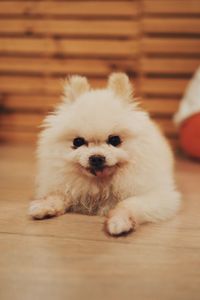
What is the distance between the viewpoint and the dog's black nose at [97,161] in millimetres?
1396

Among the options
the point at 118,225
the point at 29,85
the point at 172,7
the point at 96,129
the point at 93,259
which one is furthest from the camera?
the point at 29,85

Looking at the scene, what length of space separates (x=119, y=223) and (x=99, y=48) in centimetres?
188

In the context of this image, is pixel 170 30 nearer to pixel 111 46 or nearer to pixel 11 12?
pixel 111 46

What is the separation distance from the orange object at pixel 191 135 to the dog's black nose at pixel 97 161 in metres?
1.24

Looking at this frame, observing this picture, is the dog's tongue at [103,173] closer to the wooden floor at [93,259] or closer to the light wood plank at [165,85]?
the wooden floor at [93,259]

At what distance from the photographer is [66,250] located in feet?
4.14

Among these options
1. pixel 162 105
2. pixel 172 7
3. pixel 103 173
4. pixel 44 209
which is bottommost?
pixel 44 209

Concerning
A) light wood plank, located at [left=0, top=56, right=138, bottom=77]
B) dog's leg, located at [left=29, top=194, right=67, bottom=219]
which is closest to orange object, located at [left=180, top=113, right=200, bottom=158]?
light wood plank, located at [left=0, top=56, right=138, bottom=77]

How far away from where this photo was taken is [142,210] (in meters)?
1.45

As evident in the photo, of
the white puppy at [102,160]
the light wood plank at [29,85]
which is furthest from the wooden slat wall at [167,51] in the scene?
the white puppy at [102,160]

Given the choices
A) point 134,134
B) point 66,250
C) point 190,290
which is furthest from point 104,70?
point 190,290

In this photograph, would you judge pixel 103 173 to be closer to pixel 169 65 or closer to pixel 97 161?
pixel 97 161

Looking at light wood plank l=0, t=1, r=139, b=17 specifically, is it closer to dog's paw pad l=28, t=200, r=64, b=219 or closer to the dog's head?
the dog's head

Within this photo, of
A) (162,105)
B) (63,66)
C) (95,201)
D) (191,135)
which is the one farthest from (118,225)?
(63,66)
